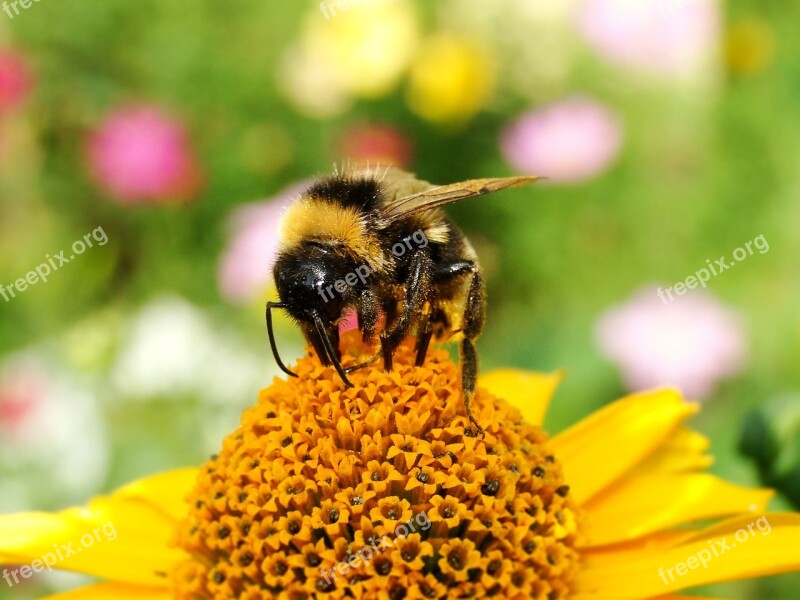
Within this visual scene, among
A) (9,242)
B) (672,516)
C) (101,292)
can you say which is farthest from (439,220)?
(9,242)

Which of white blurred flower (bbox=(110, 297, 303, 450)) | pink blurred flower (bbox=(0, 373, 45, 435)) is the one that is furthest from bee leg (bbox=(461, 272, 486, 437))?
pink blurred flower (bbox=(0, 373, 45, 435))

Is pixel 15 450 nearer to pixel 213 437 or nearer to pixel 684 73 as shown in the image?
pixel 213 437

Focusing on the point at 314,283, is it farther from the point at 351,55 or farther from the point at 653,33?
the point at 653,33

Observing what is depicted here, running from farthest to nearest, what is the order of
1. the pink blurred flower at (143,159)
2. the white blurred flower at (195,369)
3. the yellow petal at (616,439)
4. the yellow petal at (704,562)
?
the pink blurred flower at (143,159)
the white blurred flower at (195,369)
the yellow petal at (616,439)
the yellow petal at (704,562)

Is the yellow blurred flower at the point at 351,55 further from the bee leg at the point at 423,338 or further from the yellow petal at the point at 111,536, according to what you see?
the bee leg at the point at 423,338

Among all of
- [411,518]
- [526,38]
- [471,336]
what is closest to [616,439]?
[471,336]

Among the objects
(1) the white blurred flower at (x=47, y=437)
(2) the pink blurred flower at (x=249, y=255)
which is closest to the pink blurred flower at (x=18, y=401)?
(1) the white blurred flower at (x=47, y=437)

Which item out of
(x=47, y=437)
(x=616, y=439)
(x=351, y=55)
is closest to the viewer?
(x=616, y=439)
